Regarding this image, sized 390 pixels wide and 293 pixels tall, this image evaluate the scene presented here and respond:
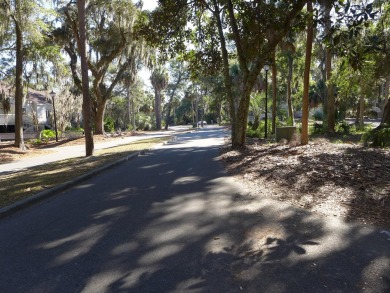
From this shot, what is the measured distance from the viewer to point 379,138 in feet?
43.9

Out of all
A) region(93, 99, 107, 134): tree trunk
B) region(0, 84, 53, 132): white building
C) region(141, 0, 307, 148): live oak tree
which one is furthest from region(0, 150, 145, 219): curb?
region(0, 84, 53, 132): white building

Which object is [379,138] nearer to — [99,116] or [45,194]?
[45,194]

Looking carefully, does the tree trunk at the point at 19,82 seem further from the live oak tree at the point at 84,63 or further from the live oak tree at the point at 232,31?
the live oak tree at the point at 232,31

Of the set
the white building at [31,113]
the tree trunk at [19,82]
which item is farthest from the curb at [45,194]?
the white building at [31,113]

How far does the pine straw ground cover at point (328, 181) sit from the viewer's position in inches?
221

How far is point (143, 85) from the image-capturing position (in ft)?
205

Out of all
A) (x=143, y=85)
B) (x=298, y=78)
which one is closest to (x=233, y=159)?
(x=298, y=78)

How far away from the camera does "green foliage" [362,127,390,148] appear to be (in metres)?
13.2

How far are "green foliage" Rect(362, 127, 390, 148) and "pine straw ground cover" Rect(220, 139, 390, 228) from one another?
3.04 metres


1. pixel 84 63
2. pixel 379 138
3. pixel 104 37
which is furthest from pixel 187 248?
pixel 104 37

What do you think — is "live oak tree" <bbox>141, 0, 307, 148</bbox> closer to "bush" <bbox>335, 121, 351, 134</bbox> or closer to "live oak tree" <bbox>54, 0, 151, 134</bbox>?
"live oak tree" <bbox>54, 0, 151, 134</bbox>

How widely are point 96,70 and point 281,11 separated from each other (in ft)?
67.4

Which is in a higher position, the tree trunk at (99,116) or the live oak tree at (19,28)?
the live oak tree at (19,28)

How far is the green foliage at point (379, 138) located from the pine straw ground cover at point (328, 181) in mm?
3043
